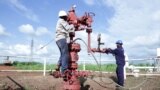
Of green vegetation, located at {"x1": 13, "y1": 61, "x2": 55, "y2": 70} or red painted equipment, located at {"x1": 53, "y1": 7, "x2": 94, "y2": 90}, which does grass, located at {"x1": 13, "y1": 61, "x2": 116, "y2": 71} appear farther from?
red painted equipment, located at {"x1": 53, "y1": 7, "x2": 94, "y2": 90}

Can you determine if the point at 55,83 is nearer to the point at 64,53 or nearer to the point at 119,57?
the point at 119,57

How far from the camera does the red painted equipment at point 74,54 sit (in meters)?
11.0

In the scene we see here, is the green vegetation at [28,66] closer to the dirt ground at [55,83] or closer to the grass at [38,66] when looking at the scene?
the grass at [38,66]

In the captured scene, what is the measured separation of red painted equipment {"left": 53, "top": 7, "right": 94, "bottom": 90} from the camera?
11047 millimetres

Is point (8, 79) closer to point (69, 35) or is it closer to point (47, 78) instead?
point (47, 78)

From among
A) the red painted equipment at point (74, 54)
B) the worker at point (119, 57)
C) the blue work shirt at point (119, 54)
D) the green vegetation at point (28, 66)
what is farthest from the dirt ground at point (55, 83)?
the green vegetation at point (28, 66)

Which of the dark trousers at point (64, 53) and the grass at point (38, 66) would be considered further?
the grass at point (38, 66)

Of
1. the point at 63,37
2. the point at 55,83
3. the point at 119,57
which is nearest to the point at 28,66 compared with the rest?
the point at 55,83

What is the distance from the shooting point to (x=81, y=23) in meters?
11.5

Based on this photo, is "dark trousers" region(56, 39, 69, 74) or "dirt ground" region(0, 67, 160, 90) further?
"dirt ground" region(0, 67, 160, 90)

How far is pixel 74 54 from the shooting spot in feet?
36.8

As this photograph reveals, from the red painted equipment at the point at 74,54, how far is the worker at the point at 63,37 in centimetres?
12

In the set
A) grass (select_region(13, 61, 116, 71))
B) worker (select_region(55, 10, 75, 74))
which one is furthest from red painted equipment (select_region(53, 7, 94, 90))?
grass (select_region(13, 61, 116, 71))

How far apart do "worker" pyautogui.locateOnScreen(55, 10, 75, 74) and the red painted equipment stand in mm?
125
